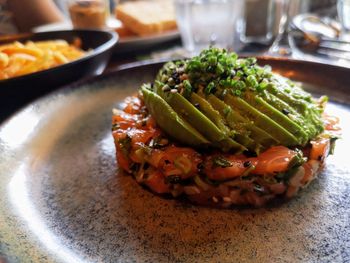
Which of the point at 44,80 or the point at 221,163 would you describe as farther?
the point at 44,80

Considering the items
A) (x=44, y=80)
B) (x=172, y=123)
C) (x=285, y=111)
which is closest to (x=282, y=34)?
(x=285, y=111)

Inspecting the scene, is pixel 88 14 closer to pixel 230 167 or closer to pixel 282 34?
pixel 282 34

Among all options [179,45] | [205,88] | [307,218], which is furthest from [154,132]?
[179,45]

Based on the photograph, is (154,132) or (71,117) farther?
(71,117)

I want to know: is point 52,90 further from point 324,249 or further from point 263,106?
point 324,249

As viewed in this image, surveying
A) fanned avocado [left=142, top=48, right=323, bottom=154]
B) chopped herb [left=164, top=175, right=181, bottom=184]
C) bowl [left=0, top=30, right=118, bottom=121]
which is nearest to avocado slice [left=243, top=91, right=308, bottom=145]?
fanned avocado [left=142, top=48, right=323, bottom=154]

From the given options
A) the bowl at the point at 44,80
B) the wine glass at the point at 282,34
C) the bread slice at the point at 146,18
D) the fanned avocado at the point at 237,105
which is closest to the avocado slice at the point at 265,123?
the fanned avocado at the point at 237,105
